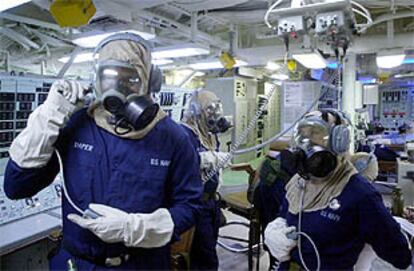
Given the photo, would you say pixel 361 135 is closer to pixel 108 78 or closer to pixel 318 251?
pixel 318 251

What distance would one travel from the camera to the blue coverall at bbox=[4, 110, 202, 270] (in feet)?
3.90

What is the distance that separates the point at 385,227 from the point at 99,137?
3.71 feet

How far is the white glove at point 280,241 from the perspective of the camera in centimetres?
152

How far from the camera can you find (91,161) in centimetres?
121

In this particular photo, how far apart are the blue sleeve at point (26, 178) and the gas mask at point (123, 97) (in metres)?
0.27

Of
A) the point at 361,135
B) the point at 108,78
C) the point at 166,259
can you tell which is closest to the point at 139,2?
the point at 108,78

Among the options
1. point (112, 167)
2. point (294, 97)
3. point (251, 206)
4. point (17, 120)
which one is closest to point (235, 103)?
point (294, 97)

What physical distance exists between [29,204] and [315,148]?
1.75 meters

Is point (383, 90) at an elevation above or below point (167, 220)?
above

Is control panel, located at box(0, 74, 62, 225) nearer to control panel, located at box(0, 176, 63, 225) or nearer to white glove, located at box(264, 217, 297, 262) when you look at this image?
control panel, located at box(0, 176, 63, 225)

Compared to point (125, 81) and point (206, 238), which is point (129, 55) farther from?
point (206, 238)

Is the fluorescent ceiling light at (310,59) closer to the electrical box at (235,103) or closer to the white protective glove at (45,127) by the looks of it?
the electrical box at (235,103)

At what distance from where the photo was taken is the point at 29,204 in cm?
220

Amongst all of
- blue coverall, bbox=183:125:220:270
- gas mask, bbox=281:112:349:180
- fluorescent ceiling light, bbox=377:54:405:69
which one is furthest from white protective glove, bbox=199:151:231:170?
fluorescent ceiling light, bbox=377:54:405:69
